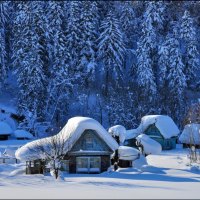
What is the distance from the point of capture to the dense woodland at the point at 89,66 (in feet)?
202

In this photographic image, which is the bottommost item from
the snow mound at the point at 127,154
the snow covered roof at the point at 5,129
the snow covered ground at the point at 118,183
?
the snow covered ground at the point at 118,183

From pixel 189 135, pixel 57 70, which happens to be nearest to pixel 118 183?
pixel 189 135

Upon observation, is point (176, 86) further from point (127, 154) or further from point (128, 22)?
point (127, 154)

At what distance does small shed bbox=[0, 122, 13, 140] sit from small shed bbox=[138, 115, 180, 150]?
16418 millimetres

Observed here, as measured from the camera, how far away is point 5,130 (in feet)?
185

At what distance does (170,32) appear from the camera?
77.9 meters

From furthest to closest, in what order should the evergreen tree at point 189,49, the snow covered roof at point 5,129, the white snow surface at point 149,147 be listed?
the evergreen tree at point 189,49 < the snow covered roof at point 5,129 < the white snow surface at point 149,147

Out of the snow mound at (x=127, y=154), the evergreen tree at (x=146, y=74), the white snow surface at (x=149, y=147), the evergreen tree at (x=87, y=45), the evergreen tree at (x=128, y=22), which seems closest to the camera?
the snow mound at (x=127, y=154)

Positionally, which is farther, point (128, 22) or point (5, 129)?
point (128, 22)

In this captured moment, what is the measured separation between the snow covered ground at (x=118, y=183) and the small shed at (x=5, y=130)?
1945 centimetres

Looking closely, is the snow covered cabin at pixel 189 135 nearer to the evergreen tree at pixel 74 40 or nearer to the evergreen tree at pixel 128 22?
the evergreen tree at pixel 74 40

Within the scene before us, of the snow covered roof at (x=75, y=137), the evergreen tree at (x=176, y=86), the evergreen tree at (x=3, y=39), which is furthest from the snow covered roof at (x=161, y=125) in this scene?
the evergreen tree at (x=3, y=39)

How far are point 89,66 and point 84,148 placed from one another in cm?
3410

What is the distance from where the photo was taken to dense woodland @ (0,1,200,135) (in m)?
61.7
